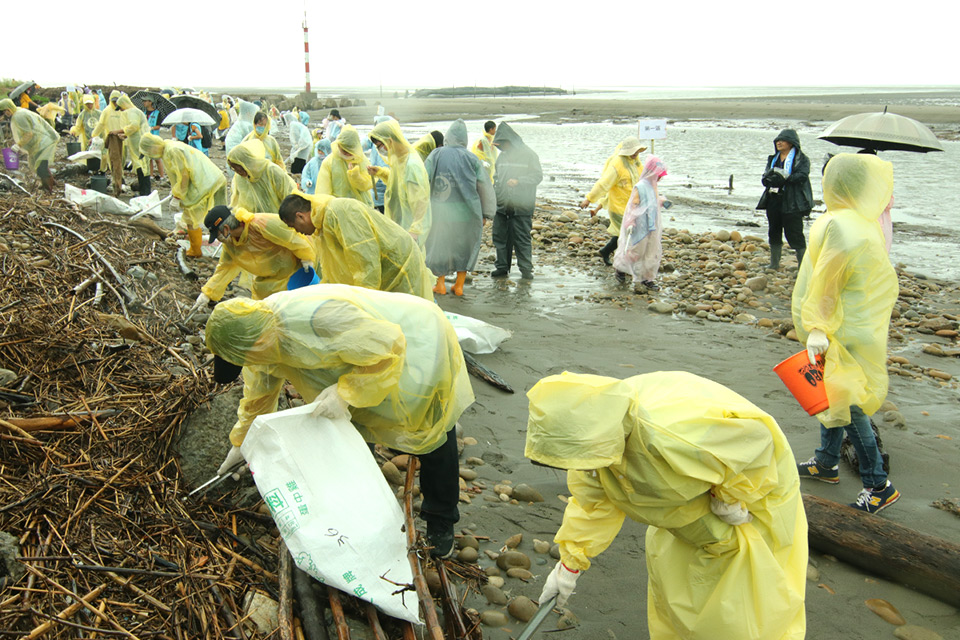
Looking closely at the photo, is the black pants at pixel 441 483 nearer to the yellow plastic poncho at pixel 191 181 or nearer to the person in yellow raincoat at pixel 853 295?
the person in yellow raincoat at pixel 853 295

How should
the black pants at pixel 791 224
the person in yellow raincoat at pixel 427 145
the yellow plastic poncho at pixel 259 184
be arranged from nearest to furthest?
the yellow plastic poncho at pixel 259 184 < the black pants at pixel 791 224 < the person in yellow raincoat at pixel 427 145

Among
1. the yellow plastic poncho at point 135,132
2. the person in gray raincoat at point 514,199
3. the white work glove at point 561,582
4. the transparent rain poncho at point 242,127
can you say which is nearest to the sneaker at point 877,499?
the white work glove at point 561,582

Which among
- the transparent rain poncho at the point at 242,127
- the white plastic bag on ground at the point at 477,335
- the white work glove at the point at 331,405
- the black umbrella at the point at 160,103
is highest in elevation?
the black umbrella at the point at 160,103

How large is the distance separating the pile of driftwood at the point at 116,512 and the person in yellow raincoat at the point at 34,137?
7297 mm

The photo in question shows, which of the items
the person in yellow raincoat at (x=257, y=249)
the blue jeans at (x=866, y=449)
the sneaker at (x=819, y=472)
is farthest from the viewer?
the person in yellow raincoat at (x=257, y=249)

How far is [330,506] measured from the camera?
94.3 inches

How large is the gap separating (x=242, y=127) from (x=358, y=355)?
35.8 feet

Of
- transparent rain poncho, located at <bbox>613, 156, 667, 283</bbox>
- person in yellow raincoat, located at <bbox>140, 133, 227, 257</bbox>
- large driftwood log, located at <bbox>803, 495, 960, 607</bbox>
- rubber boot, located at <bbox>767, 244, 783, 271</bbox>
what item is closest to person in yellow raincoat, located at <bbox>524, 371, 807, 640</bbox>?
large driftwood log, located at <bbox>803, 495, 960, 607</bbox>

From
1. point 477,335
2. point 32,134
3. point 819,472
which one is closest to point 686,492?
point 819,472

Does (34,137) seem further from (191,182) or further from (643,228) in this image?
(643,228)

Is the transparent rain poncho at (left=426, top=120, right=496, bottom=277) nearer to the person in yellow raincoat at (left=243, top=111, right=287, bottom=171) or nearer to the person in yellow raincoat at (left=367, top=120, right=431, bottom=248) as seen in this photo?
the person in yellow raincoat at (left=367, top=120, right=431, bottom=248)

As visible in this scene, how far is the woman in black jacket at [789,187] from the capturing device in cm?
724

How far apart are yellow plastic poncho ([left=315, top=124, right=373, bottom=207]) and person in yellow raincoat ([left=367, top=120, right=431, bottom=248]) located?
23 cm

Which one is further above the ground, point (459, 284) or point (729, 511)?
point (729, 511)
